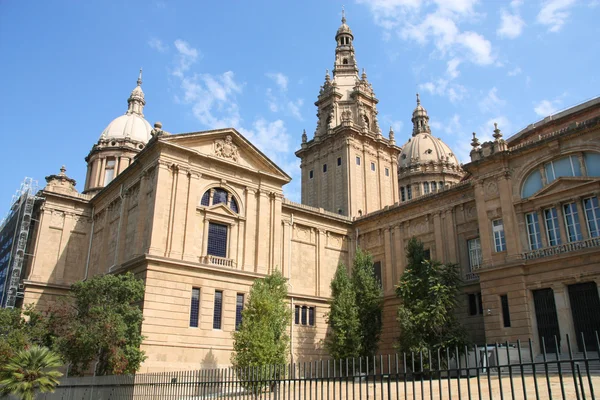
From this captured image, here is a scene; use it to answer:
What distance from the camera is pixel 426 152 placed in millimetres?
80688

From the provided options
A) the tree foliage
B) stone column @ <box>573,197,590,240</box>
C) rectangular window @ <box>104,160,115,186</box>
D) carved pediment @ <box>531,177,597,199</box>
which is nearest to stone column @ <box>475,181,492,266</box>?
carved pediment @ <box>531,177,597,199</box>

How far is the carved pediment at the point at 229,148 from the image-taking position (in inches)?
1377

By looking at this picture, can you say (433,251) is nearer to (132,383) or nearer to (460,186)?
(460,186)

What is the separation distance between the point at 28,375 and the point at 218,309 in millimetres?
12597

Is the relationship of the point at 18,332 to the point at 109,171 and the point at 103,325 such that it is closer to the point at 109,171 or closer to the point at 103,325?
the point at 103,325

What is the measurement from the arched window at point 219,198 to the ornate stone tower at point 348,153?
18613 millimetres

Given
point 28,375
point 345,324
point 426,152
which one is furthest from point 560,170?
point 426,152

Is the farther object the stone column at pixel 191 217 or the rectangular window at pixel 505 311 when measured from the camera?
the stone column at pixel 191 217

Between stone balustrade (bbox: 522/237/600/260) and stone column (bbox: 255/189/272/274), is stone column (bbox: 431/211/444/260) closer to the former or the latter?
stone balustrade (bbox: 522/237/600/260)

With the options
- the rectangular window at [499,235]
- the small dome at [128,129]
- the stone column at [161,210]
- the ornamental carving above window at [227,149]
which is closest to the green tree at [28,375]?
the stone column at [161,210]

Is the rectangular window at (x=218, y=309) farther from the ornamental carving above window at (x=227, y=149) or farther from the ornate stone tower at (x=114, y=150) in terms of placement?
the ornate stone tower at (x=114, y=150)

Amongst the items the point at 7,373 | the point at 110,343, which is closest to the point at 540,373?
the point at 110,343

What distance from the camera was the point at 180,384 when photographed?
16.0 meters

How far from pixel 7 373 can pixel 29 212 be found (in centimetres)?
2279
